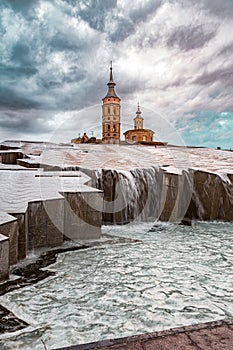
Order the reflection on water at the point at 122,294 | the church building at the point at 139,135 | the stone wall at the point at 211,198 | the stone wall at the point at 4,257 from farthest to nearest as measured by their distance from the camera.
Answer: the church building at the point at 139,135, the stone wall at the point at 211,198, the stone wall at the point at 4,257, the reflection on water at the point at 122,294

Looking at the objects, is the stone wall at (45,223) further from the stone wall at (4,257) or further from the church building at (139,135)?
the church building at (139,135)

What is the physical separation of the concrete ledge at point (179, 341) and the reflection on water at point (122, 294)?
44 cm

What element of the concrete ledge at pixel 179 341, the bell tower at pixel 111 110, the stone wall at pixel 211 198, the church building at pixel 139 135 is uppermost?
the bell tower at pixel 111 110


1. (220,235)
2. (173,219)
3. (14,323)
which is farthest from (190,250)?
(14,323)

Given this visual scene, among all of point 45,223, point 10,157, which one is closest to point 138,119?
point 10,157

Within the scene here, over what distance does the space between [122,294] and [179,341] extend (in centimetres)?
129

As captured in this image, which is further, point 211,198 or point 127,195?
point 211,198

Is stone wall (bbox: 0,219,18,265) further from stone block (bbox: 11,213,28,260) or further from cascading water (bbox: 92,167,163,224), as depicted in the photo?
cascading water (bbox: 92,167,163,224)

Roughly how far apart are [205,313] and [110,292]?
97cm

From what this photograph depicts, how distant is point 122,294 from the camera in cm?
312

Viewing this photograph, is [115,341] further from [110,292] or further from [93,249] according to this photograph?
[93,249]

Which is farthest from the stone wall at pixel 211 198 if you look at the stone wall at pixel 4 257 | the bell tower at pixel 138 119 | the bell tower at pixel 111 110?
the bell tower at pixel 138 119

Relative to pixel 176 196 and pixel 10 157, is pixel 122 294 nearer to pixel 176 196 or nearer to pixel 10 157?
pixel 176 196

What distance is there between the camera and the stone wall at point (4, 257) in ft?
10.6
